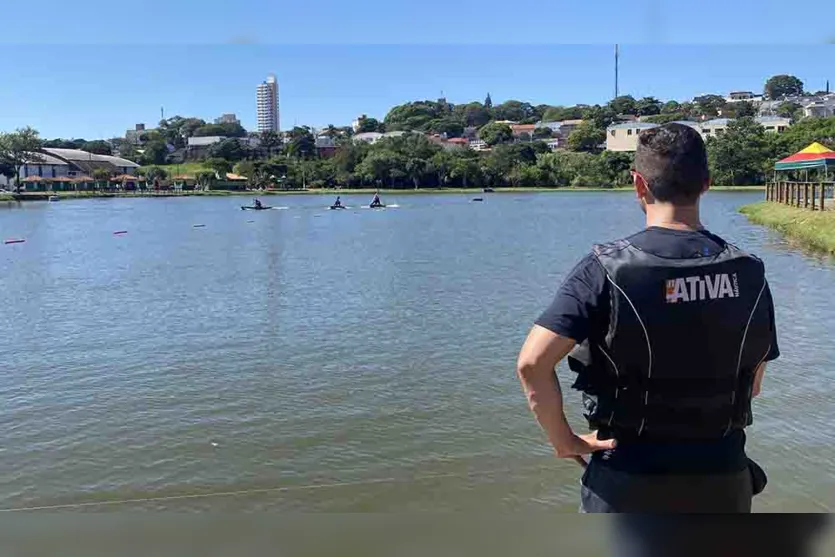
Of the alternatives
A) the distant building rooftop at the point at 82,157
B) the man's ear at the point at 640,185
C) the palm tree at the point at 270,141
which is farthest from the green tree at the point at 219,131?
the man's ear at the point at 640,185

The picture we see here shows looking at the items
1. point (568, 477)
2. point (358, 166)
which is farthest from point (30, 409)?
point (358, 166)

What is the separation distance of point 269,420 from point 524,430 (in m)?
2.90

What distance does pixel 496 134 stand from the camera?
165500 mm

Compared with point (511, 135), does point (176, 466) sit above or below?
below

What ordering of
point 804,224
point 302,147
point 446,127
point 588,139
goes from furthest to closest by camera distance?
point 446,127, point 302,147, point 588,139, point 804,224

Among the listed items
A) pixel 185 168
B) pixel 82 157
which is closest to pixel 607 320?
pixel 185 168

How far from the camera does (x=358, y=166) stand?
127 meters

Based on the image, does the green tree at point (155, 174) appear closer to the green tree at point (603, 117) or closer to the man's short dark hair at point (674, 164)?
the green tree at point (603, 117)

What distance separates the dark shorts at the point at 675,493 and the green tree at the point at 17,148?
399ft

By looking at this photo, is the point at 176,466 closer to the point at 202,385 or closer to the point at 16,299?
the point at 202,385

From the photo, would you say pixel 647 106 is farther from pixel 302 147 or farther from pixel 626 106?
pixel 302 147

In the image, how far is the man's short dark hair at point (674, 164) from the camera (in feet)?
7.99

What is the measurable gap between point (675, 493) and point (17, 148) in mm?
124664

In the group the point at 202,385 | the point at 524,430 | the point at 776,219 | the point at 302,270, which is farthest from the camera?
the point at 776,219
